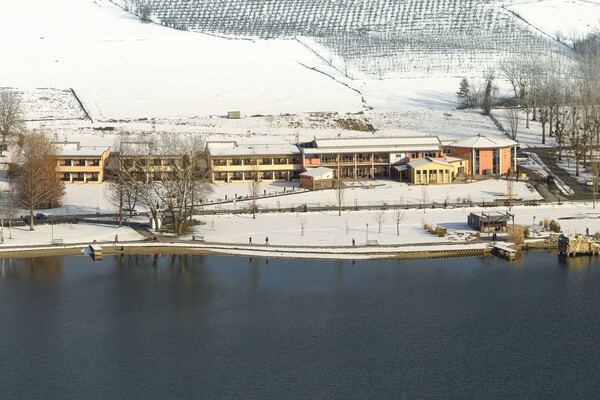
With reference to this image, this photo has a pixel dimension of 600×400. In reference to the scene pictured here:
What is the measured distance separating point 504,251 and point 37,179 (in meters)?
17.0

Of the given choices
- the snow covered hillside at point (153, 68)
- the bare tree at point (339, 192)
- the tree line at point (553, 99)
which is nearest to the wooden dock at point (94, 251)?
the bare tree at point (339, 192)

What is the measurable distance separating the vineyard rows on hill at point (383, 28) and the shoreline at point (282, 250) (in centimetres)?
4368

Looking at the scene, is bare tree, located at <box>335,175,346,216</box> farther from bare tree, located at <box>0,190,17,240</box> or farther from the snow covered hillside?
the snow covered hillside

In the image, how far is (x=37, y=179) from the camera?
4234 cm

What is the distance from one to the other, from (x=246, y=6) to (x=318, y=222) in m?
64.9

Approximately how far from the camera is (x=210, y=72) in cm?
7888

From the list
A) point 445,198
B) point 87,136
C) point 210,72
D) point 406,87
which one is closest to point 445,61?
point 406,87

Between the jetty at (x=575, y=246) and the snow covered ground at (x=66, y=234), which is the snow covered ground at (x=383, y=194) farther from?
the jetty at (x=575, y=246)

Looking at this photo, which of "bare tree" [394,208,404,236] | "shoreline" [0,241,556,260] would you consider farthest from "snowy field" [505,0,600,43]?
"shoreline" [0,241,556,260]

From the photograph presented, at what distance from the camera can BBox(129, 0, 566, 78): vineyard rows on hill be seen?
3307 inches

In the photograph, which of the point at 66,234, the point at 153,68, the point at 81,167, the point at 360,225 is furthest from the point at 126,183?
the point at 153,68

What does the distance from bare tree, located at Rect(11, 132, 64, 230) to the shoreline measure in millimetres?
3105

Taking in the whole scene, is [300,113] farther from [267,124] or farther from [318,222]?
[318,222]

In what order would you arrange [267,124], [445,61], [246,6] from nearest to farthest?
[267,124]
[445,61]
[246,6]
